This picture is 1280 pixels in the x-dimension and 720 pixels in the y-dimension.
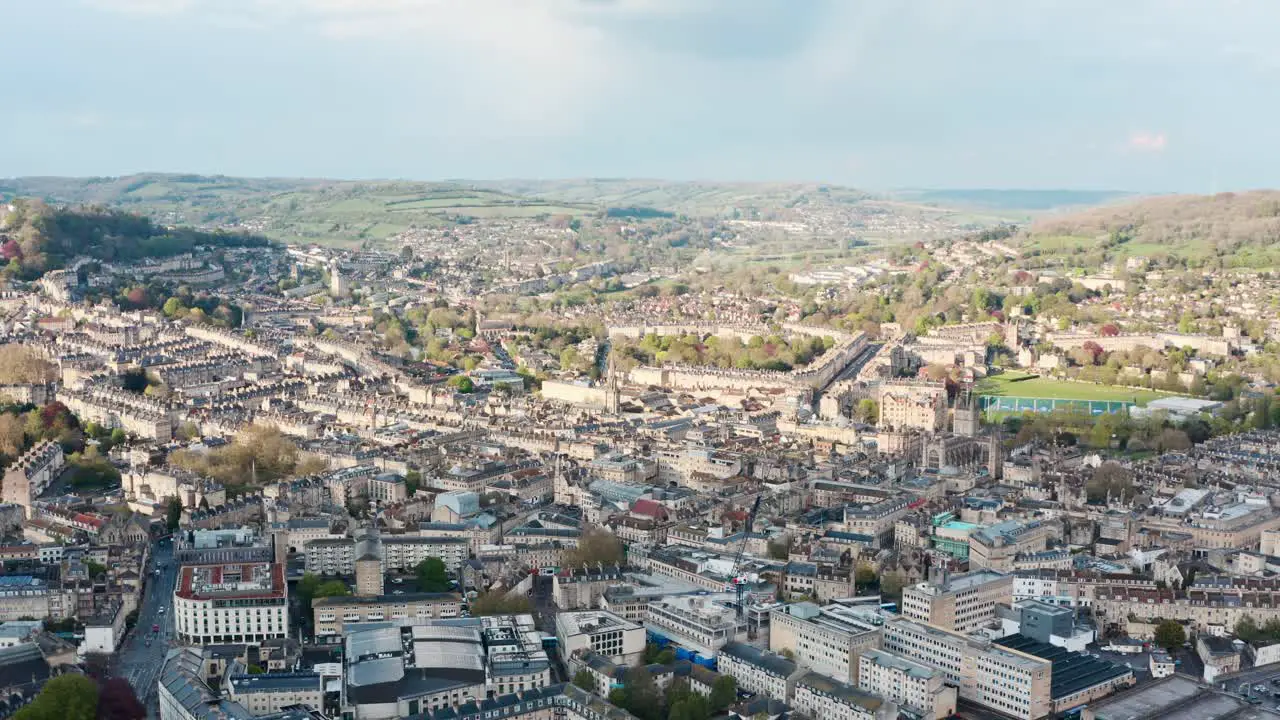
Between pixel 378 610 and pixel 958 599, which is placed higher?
pixel 958 599

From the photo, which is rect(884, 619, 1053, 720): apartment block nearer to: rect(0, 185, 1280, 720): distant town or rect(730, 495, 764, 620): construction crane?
rect(0, 185, 1280, 720): distant town

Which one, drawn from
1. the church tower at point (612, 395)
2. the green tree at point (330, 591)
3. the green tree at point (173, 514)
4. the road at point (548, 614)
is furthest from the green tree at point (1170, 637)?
the church tower at point (612, 395)

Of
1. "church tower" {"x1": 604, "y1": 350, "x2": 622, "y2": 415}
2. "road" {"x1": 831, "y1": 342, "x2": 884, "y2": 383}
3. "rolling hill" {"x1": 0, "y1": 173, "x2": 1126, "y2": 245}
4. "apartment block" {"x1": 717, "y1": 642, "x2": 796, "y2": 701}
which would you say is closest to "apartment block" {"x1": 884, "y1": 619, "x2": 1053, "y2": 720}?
"apartment block" {"x1": 717, "y1": 642, "x2": 796, "y2": 701}

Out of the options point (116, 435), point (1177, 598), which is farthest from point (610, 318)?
point (1177, 598)

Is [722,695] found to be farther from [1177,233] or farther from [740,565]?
[1177,233]

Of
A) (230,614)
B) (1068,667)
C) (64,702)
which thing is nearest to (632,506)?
(230,614)

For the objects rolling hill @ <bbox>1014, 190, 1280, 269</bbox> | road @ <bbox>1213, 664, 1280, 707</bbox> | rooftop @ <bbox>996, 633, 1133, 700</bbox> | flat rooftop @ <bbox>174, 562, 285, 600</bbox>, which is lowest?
road @ <bbox>1213, 664, 1280, 707</bbox>
